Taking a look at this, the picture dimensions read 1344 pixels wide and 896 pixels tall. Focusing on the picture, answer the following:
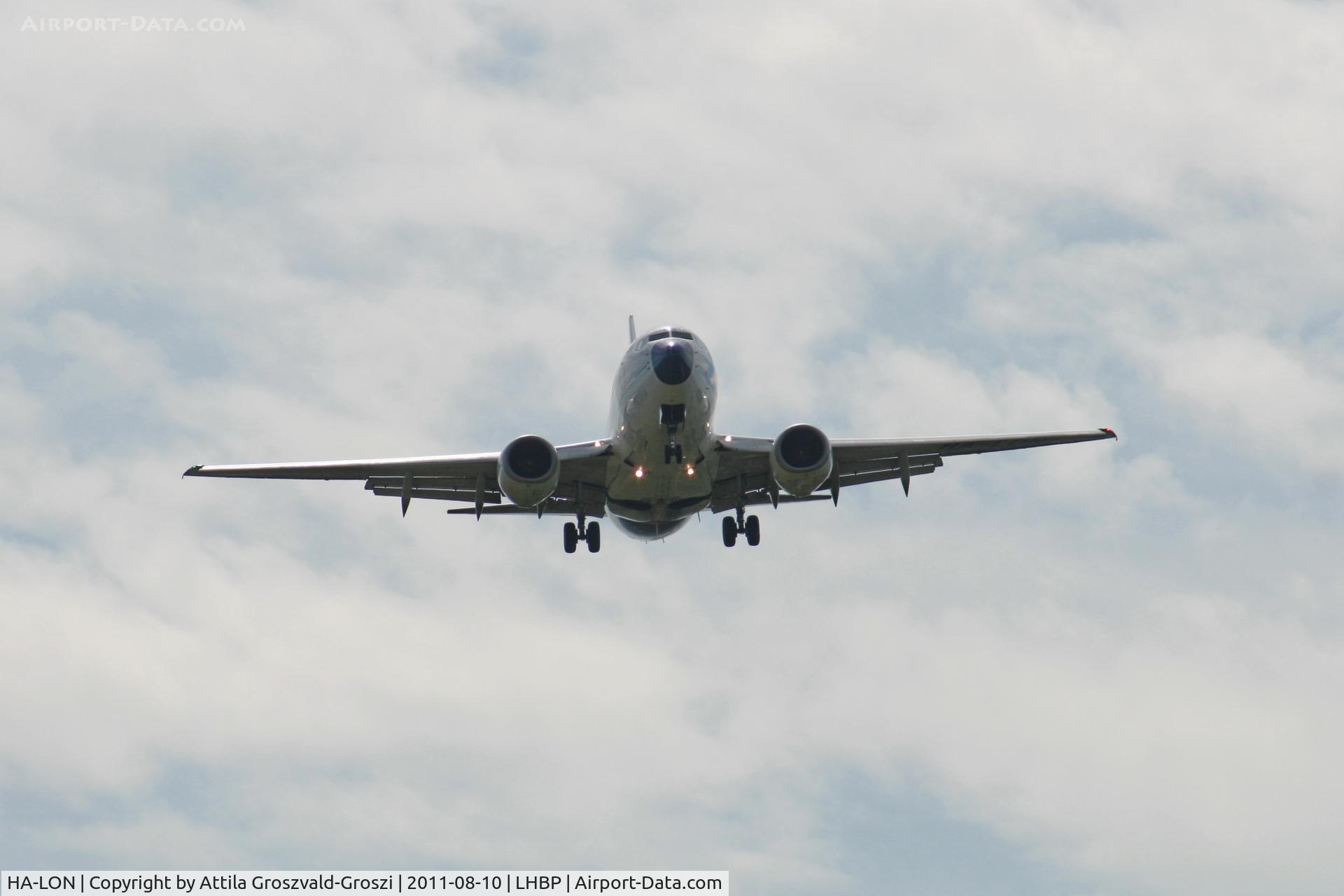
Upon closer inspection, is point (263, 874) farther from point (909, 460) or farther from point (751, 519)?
point (909, 460)

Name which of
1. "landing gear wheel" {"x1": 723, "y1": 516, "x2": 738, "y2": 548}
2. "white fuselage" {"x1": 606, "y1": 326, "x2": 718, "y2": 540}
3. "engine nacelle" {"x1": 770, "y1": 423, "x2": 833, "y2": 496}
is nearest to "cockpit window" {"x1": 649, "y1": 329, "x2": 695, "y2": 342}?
"white fuselage" {"x1": 606, "y1": 326, "x2": 718, "y2": 540}

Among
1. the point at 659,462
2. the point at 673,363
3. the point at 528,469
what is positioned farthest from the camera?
the point at 659,462

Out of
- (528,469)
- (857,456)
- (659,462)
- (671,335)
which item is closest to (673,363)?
(671,335)

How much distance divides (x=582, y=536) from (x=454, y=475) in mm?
4023

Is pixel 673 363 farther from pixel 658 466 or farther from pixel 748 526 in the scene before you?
pixel 748 526

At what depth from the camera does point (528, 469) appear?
31375 mm

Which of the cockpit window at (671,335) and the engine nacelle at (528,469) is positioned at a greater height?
the cockpit window at (671,335)

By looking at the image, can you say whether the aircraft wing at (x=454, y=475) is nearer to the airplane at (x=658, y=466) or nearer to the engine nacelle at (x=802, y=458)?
the airplane at (x=658, y=466)

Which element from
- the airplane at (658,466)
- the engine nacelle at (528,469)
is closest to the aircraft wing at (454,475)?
the airplane at (658,466)

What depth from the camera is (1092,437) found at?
35562 mm

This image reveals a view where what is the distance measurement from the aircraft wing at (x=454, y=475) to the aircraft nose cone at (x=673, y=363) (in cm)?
362

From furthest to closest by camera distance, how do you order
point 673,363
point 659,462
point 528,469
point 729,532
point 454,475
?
point 729,532 → point 454,475 → point 659,462 → point 528,469 → point 673,363

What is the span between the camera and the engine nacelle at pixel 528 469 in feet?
103

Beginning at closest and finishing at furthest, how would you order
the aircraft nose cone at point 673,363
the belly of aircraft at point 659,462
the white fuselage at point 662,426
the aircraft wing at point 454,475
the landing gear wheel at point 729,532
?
the aircraft nose cone at point 673,363 → the white fuselage at point 662,426 → the belly of aircraft at point 659,462 → the aircraft wing at point 454,475 → the landing gear wheel at point 729,532
